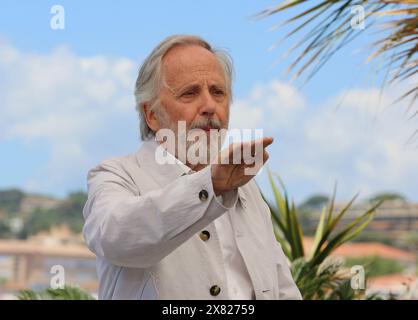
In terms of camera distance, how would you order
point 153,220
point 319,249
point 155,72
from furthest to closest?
point 319,249 → point 155,72 → point 153,220

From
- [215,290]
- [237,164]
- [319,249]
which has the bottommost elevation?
[215,290]

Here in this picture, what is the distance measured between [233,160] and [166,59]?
577 mm

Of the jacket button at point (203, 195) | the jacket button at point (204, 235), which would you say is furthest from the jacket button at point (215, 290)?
the jacket button at point (203, 195)

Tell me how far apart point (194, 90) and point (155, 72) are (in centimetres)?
13

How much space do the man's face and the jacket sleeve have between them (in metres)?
0.33

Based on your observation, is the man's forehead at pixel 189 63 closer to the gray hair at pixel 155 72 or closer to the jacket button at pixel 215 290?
the gray hair at pixel 155 72

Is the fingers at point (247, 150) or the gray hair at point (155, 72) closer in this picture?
the fingers at point (247, 150)

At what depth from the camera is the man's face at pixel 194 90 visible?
74.6 inches

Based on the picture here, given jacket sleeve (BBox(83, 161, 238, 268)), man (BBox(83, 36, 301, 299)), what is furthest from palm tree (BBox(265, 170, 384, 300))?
jacket sleeve (BBox(83, 161, 238, 268))

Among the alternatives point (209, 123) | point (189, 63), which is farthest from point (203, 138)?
point (189, 63)

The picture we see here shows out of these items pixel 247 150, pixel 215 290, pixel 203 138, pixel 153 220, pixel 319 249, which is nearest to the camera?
pixel 247 150

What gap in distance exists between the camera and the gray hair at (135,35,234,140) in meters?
2.00

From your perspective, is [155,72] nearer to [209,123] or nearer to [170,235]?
[209,123]

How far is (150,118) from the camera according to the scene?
2055mm
